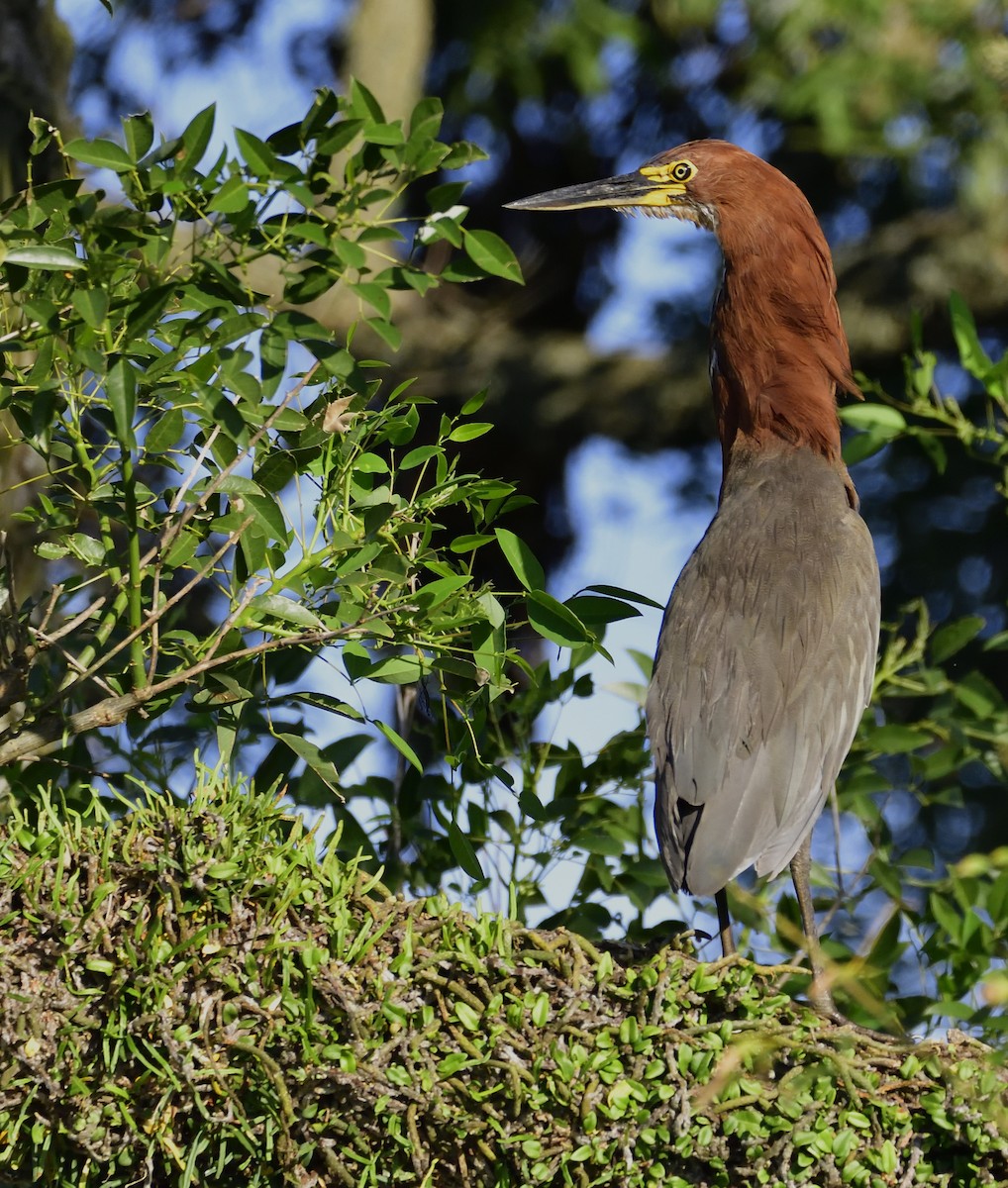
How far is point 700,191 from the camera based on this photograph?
8.74 ft

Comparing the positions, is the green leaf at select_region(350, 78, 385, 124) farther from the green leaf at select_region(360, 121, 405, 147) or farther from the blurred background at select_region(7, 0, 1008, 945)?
the blurred background at select_region(7, 0, 1008, 945)

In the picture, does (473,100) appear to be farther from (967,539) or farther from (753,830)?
(753,830)

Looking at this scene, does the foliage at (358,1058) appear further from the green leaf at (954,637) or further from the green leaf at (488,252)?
the green leaf at (954,637)

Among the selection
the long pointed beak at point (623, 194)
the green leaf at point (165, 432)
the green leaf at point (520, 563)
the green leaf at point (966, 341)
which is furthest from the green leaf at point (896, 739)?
the green leaf at point (165, 432)

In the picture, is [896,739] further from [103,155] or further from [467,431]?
[103,155]

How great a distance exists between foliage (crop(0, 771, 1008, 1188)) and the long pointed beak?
163 centimetres

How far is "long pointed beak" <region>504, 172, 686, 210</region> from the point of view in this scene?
2.67 metres

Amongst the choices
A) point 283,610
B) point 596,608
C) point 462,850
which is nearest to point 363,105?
point 283,610

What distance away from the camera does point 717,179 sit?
2645 millimetres

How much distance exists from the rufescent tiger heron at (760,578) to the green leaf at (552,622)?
0.46 metres

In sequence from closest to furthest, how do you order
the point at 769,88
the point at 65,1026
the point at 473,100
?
1. the point at 65,1026
2. the point at 769,88
3. the point at 473,100

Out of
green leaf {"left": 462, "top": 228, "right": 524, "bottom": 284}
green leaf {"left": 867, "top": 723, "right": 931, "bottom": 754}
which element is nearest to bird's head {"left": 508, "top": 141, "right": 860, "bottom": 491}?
green leaf {"left": 867, "top": 723, "right": 931, "bottom": 754}

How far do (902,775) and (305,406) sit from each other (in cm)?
288

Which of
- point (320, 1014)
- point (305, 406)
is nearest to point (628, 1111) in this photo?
point (320, 1014)
